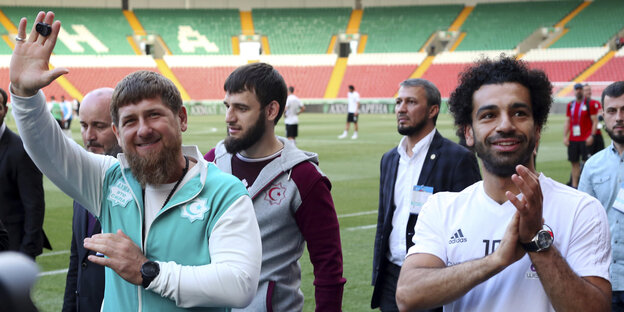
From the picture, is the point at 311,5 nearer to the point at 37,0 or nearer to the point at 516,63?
the point at 37,0

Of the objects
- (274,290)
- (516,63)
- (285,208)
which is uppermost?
(516,63)

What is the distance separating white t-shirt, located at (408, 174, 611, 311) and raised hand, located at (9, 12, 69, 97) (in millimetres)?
1470

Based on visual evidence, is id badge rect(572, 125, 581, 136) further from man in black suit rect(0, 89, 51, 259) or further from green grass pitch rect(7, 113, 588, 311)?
A: man in black suit rect(0, 89, 51, 259)

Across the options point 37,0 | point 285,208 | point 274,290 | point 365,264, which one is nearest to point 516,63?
point 285,208

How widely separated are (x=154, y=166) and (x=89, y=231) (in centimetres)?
119

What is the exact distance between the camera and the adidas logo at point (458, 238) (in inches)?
97.7

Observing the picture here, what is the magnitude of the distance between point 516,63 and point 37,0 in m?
60.2

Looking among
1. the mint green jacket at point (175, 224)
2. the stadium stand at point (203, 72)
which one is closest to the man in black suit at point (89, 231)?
the mint green jacket at point (175, 224)

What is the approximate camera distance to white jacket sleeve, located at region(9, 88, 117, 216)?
2.38 m

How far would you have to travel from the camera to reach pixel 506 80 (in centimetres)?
264

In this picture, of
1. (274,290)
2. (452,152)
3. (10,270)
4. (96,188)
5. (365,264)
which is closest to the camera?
(10,270)

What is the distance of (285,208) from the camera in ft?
11.3

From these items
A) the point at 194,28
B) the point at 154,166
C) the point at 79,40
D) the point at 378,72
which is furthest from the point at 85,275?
the point at 194,28

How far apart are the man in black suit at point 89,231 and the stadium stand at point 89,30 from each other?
5127 cm
